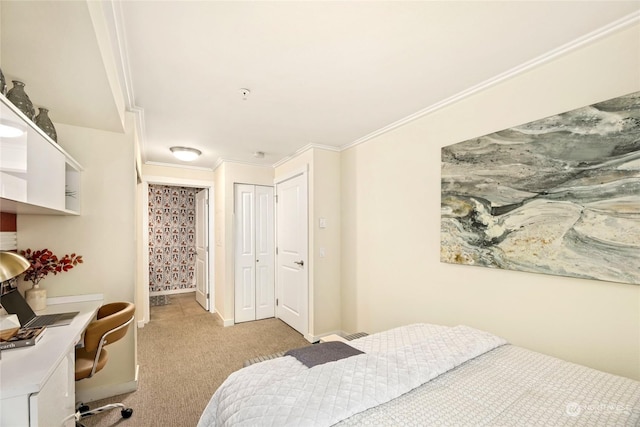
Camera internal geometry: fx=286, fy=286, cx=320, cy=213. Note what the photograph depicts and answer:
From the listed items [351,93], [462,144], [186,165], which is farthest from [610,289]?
[186,165]

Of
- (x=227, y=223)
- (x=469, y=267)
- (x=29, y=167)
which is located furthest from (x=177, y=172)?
(x=469, y=267)

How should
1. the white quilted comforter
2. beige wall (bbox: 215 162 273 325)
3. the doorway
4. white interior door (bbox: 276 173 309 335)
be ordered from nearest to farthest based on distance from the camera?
the white quilted comforter, white interior door (bbox: 276 173 309 335), beige wall (bbox: 215 162 273 325), the doorway

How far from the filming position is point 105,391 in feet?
7.63

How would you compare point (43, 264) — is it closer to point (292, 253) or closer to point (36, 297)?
point (36, 297)

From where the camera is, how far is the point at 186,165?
4.44 meters

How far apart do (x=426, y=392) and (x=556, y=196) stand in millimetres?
1372

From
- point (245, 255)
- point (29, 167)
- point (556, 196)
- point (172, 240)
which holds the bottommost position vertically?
point (245, 255)

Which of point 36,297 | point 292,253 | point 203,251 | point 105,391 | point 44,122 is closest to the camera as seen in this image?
point 44,122

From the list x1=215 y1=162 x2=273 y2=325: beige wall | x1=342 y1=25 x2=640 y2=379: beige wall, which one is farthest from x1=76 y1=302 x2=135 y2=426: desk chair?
x1=342 y1=25 x2=640 y2=379: beige wall

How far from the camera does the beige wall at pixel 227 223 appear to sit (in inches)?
162

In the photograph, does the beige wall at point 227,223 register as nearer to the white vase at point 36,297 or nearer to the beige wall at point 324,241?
the beige wall at point 324,241

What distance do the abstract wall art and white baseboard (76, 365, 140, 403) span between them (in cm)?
285

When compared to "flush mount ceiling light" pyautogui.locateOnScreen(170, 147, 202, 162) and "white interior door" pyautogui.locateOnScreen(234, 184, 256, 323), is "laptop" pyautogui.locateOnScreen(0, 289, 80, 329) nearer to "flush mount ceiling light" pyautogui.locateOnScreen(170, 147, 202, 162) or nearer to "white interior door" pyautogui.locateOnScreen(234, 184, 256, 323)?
"flush mount ceiling light" pyautogui.locateOnScreen(170, 147, 202, 162)

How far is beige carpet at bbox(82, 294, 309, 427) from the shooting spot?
213 centimetres
